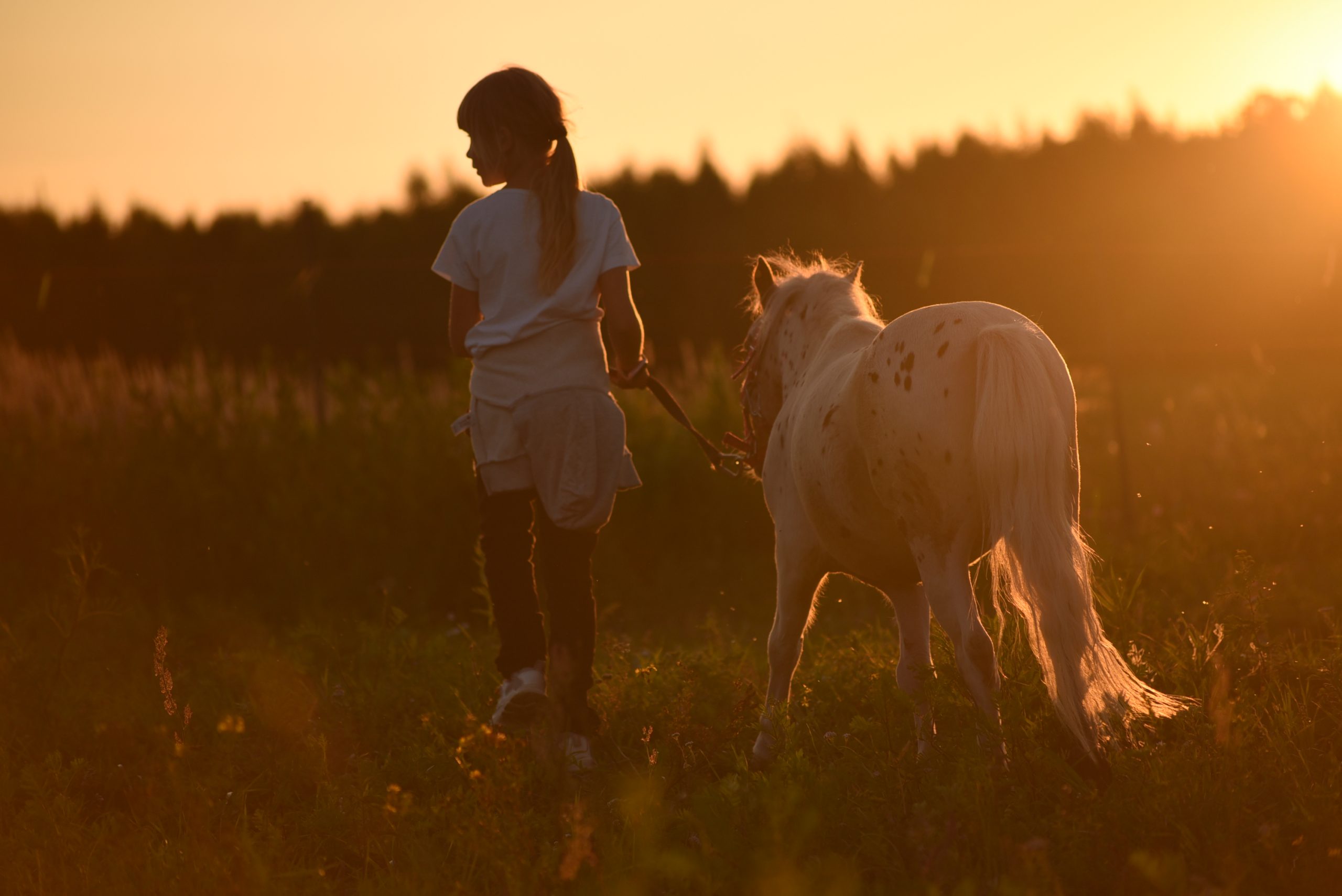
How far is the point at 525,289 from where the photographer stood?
3551mm

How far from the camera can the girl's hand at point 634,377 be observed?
12.3 ft

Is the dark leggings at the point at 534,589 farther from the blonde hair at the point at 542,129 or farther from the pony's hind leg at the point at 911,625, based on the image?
the pony's hind leg at the point at 911,625

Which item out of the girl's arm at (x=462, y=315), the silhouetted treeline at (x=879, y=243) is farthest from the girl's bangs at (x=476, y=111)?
the silhouetted treeline at (x=879, y=243)

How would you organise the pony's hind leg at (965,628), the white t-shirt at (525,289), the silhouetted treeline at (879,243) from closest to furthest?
1. the pony's hind leg at (965,628)
2. the white t-shirt at (525,289)
3. the silhouetted treeline at (879,243)

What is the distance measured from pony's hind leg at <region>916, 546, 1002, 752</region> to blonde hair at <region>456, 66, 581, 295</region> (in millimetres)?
1451

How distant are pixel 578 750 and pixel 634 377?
120 cm

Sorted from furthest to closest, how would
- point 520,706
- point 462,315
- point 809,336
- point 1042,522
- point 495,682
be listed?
1. point 495,682
2. point 809,336
3. point 462,315
4. point 520,706
5. point 1042,522

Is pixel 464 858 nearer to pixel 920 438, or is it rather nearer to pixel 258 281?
pixel 920 438

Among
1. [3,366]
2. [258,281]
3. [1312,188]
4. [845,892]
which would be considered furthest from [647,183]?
[845,892]

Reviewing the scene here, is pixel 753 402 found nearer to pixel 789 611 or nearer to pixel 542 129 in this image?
pixel 789 611

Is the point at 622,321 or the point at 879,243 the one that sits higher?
the point at 622,321

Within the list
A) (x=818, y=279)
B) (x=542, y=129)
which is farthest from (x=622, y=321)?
(x=818, y=279)

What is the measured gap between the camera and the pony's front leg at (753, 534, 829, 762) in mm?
3674

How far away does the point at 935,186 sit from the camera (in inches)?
829
